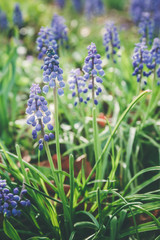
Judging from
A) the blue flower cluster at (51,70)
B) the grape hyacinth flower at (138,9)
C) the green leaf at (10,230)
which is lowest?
the green leaf at (10,230)

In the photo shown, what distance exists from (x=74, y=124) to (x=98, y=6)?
5.67m

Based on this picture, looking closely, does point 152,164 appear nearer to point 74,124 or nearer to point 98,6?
point 74,124

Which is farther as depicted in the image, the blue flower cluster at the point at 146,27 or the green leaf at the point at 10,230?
the blue flower cluster at the point at 146,27

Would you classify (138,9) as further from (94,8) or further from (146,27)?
(146,27)

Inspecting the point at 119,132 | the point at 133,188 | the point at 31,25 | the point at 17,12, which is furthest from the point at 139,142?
the point at 31,25

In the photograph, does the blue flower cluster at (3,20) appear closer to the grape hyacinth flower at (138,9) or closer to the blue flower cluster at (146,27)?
the grape hyacinth flower at (138,9)

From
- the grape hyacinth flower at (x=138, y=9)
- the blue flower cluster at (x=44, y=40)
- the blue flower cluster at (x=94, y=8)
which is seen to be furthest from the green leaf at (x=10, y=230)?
the blue flower cluster at (x=94, y=8)

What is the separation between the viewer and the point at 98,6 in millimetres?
7867

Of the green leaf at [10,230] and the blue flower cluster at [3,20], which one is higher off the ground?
the blue flower cluster at [3,20]

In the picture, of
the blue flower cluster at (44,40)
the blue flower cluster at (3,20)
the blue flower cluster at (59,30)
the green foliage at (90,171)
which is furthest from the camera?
the blue flower cluster at (3,20)

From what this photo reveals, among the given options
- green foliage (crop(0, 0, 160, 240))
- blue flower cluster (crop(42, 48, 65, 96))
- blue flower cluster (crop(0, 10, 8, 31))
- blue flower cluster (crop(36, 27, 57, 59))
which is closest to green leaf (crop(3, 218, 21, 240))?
green foliage (crop(0, 0, 160, 240))

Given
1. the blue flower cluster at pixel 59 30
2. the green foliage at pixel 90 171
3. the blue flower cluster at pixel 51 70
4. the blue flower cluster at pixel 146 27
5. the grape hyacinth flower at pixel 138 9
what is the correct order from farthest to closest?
the grape hyacinth flower at pixel 138 9, the blue flower cluster at pixel 59 30, the blue flower cluster at pixel 146 27, the green foliage at pixel 90 171, the blue flower cluster at pixel 51 70

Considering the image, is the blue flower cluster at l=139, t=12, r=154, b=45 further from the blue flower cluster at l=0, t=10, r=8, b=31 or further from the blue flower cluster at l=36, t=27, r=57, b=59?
the blue flower cluster at l=0, t=10, r=8, b=31

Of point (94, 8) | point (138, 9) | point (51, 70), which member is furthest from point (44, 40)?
point (94, 8)
